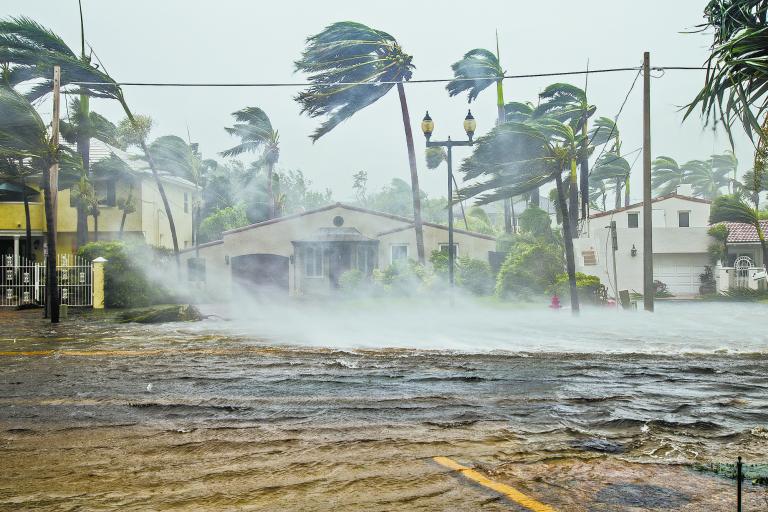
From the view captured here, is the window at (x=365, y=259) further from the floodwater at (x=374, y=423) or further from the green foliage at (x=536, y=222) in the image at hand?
the floodwater at (x=374, y=423)

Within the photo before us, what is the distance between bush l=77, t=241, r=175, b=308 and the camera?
24.0 meters

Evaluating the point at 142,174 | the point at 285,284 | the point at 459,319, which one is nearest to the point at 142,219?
the point at 142,174

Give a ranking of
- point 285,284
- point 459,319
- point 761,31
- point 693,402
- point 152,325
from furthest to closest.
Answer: point 285,284 → point 459,319 → point 152,325 → point 693,402 → point 761,31

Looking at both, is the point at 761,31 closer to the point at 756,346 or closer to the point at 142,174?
the point at 756,346

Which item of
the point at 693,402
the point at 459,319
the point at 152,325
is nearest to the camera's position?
the point at 693,402

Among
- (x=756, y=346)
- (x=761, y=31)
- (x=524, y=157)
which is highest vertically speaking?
(x=524, y=157)

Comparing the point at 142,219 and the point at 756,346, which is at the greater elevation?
the point at 142,219

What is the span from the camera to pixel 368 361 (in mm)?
10781

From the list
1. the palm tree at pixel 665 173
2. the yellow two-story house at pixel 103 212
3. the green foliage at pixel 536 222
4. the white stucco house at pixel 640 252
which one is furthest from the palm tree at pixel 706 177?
the yellow two-story house at pixel 103 212

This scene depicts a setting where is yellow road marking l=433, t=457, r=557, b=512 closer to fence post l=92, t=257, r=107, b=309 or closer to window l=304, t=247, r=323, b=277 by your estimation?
fence post l=92, t=257, r=107, b=309

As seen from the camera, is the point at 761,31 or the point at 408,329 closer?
the point at 761,31

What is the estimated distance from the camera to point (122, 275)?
24.1 m

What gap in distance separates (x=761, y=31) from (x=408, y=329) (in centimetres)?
1149

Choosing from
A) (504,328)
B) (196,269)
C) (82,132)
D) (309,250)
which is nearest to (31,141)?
(82,132)
